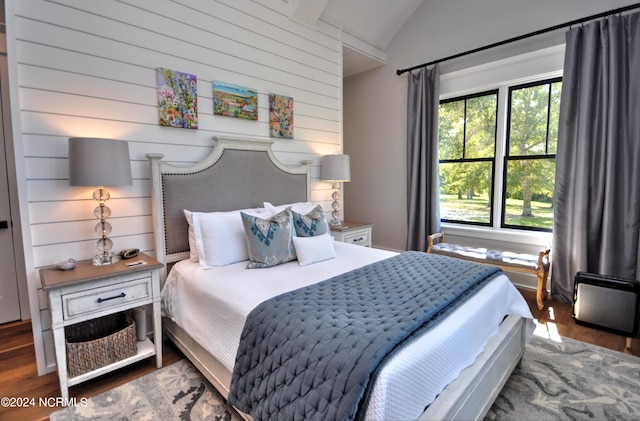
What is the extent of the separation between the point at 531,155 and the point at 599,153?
68 cm

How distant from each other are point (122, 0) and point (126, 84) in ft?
1.95

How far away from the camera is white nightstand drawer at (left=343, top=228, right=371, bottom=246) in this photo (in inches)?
143

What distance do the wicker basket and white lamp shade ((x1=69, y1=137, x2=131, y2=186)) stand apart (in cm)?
→ 98

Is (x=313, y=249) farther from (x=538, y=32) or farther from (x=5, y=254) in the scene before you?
(x=538, y=32)

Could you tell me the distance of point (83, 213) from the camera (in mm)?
2221

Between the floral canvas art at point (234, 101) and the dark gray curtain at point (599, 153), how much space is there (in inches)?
120

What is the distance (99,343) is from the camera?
1979 millimetres

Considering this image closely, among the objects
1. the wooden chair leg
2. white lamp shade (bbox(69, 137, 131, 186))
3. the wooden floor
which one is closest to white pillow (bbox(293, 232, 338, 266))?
the wooden floor

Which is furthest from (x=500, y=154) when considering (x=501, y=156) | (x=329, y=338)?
(x=329, y=338)

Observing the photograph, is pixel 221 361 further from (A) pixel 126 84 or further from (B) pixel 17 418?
(A) pixel 126 84

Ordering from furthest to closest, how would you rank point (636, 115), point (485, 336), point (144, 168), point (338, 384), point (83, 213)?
point (636, 115), point (144, 168), point (83, 213), point (485, 336), point (338, 384)

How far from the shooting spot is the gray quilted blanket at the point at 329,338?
3.64 ft

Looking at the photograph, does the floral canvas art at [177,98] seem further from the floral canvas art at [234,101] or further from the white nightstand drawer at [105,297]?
the white nightstand drawer at [105,297]

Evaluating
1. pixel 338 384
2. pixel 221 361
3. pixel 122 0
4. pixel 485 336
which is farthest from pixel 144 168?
pixel 485 336
